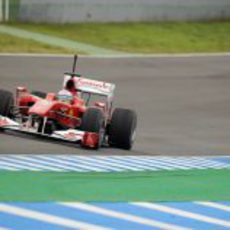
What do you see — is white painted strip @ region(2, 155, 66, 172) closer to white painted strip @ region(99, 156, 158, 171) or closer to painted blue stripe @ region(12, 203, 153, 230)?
white painted strip @ region(99, 156, 158, 171)

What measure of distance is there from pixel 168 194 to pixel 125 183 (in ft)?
1.93

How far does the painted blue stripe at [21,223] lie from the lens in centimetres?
664

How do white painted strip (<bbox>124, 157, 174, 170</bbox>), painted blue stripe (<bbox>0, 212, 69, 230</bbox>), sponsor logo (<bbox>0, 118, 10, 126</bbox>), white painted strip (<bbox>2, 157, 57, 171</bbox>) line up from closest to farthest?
1. painted blue stripe (<bbox>0, 212, 69, 230</bbox>)
2. white painted strip (<bbox>2, 157, 57, 171</bbox>)
3. white painted strip (<bbox>124, 157, 174, 170</bbox>)
4. sponsor logo (<bbox>0, 118, 10, 126</bbox>)

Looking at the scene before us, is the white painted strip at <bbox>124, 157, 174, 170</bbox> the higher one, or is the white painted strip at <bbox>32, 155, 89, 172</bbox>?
the white painted strip at <bbox>32, 155, 89, 172</bbox>

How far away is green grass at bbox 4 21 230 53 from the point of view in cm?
3594

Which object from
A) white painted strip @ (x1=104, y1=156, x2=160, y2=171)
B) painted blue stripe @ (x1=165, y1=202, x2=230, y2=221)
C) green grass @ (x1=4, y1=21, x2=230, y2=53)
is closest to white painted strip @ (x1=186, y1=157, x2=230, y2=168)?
white painted strip @ (x1=104, y1=156, x2=160, y2=171)

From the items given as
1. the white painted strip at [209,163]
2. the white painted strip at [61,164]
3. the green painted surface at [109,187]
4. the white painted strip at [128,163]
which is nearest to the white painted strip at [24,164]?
the white painted strip at [61,164]

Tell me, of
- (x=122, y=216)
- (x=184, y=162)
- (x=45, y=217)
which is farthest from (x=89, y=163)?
(x=45, y=217)

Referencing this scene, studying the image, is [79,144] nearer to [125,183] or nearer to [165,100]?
[125,183]

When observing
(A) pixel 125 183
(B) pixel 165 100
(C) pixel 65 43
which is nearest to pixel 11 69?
(B) pixel 165 100

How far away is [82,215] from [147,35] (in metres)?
31.9

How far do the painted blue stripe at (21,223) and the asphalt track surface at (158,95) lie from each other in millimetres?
4676

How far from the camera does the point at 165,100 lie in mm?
23828

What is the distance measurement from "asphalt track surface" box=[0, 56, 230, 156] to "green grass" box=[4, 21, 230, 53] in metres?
2.59
